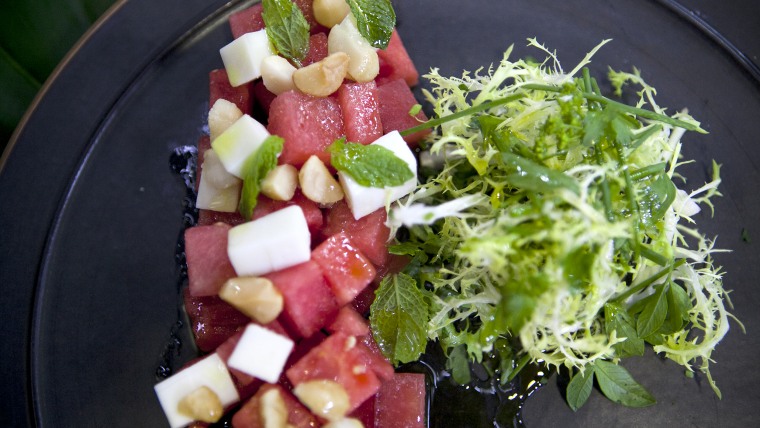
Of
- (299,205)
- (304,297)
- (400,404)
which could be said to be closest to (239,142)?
(299,205)

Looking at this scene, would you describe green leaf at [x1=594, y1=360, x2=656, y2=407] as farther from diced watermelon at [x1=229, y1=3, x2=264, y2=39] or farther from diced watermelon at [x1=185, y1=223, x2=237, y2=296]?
diced watermelon at [x1=229, y1=3, x2=264, y2=39]

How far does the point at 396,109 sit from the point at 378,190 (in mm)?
324

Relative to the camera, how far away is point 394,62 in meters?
1.78

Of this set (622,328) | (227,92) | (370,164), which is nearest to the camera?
(370,164)

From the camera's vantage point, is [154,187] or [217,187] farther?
[154,187]

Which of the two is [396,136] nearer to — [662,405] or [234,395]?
[234,395]

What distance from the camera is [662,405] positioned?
1716mm

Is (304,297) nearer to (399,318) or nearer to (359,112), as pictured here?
(399,318)

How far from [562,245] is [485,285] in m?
0.38

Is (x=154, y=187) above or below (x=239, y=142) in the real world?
below

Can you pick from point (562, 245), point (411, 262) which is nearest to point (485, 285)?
point (411, 262)

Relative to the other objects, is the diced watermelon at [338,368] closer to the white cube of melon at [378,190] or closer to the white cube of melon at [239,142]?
the white cube of melon at [378,190]

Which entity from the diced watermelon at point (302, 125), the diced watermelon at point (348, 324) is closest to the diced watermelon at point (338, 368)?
the diced watermelon at point (348, 324)

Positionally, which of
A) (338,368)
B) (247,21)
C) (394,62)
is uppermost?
(247,21)
